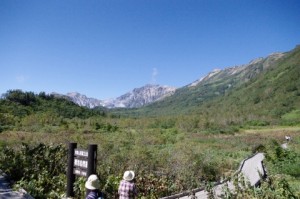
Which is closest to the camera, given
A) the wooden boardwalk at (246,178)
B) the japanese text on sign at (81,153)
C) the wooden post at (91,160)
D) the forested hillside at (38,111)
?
the wooden post at (91,160)

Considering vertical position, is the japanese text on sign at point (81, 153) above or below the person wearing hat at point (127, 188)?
above

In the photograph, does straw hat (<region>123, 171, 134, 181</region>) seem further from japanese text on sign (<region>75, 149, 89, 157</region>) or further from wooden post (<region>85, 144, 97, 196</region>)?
japanese text on sign (<region>75, 149, 89, 157</region>)

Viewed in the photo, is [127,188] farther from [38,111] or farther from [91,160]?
[38,111]

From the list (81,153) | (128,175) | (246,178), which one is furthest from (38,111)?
(246,178)

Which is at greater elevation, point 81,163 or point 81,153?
point 81,153

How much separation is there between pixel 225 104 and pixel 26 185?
565ft

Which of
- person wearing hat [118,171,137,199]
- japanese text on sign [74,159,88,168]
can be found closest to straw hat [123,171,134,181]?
person wearing hat [118,171,137,199]

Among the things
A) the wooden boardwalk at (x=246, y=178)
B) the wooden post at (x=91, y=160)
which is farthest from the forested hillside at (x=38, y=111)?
the wooden post at (x=91, y=160)

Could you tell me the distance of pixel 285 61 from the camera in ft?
638

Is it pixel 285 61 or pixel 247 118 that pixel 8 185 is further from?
pixel 285 61

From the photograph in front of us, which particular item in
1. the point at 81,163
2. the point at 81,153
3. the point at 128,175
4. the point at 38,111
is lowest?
the point at 128,175

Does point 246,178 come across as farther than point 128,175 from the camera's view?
Yes

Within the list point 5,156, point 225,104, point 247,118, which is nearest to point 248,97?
point 225,104

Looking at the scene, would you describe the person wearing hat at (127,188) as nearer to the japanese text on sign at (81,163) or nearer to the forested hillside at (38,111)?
the japanese text on sign at (81,163)
